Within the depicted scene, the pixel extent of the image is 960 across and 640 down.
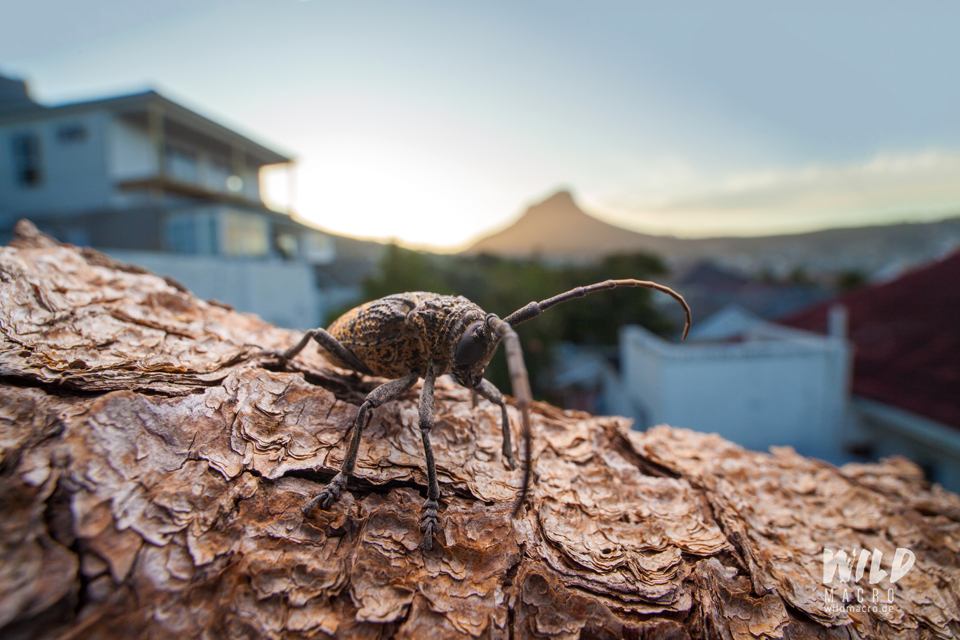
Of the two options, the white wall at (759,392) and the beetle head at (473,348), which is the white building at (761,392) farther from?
the beetle head at (473,348)

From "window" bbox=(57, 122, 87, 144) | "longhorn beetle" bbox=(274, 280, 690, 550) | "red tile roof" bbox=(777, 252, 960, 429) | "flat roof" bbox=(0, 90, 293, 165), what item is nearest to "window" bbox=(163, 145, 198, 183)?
"flat roof" bbox=(0, 90, 293, 165)

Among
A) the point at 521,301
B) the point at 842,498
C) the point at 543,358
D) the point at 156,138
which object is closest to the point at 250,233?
the point at 156,138

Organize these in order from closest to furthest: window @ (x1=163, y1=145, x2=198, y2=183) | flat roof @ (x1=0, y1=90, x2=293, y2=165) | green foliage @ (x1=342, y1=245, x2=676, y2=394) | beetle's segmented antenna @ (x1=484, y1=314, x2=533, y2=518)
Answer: beetle's segmented antenna @ (x1=484, y1=314, x2=533, y2=518)
flat roof @ (x1=0, y1=90, x2=293, y2=165)
green foliage @ (x1=342, y1=245, x2=676, y2=394)
window @ (x1=163, y1=145, x2=198, y2=183)

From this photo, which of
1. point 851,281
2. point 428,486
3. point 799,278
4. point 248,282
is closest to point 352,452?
point 428,486

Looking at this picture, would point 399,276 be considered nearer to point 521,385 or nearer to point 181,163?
point 181,163

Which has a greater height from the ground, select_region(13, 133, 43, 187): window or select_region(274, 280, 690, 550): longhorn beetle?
select_region(13, 133, 43, 187): window

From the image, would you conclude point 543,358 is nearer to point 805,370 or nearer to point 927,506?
point 805,370

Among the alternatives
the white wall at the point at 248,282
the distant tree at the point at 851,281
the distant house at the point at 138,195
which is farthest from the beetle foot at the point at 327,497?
the distant tree at the point at 851,281

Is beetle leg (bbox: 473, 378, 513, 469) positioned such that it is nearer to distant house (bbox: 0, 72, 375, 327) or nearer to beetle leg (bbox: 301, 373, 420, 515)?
beetle leg (bbox: 301, 373, 420, 515)
